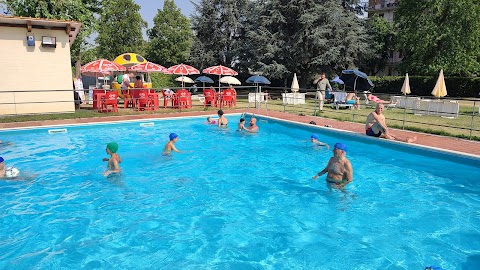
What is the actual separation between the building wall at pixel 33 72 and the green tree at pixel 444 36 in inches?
956

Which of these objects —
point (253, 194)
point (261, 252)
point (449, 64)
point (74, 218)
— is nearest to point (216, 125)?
point (253, 194)

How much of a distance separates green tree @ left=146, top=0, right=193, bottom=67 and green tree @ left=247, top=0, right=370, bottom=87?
10959mm

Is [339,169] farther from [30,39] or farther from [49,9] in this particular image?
[49,9]

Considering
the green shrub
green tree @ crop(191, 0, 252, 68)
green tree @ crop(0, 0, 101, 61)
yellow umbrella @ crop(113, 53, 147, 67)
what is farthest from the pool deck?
the green shrub

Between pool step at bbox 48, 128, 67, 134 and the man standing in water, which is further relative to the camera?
pool step at bbox 48, 128, 67, 134

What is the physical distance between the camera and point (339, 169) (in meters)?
6.67

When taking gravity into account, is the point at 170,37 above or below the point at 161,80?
above

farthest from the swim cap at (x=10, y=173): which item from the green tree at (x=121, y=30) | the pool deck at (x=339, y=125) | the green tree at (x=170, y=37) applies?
the green tree at (x=121, y=30)

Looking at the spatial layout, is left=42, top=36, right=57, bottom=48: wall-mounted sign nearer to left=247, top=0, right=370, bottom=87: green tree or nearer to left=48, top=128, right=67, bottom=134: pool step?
left=48, top=128, right=67, bottom=134: pool step

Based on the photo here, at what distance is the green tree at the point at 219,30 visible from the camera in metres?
32.5

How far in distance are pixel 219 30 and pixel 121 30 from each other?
11.1 m

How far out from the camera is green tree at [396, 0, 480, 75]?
24656 millimetres

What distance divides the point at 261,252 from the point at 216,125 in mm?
9322

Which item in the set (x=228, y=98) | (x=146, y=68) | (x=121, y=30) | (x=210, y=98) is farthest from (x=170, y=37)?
(x=228, y=98)
